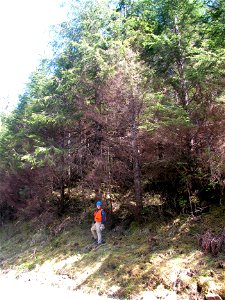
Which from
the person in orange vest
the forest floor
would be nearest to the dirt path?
the forest floor

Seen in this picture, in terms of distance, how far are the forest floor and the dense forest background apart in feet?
3.73

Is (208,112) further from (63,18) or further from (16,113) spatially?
(16,113)

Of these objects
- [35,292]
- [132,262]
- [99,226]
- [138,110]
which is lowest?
[35,292]

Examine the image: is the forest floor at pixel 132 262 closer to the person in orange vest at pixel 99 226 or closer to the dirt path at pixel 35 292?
the dirt path at pixel 35 292

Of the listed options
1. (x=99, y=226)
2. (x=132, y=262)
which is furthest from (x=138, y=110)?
(x=132, y=262)

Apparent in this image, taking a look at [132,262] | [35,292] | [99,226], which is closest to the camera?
[35,292]

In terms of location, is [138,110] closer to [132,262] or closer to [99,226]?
[99,226]

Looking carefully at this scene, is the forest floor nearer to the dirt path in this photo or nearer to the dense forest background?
the dirt path

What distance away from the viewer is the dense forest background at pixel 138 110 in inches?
418

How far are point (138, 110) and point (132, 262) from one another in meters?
6.13

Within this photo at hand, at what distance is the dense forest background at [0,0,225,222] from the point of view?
10625 millimetres

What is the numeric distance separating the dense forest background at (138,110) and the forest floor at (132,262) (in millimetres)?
1138

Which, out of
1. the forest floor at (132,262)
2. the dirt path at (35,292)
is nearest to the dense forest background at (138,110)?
the forest floor at (132,262)

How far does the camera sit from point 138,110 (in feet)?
39.7
